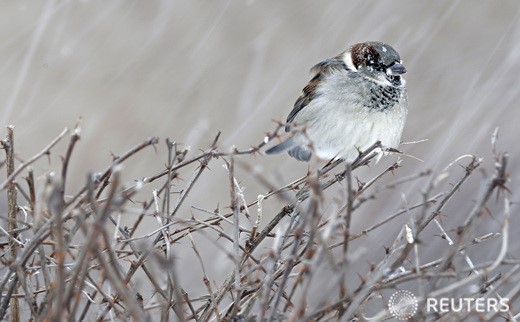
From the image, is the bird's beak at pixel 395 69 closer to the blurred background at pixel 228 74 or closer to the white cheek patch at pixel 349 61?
the white cheek patch at pixel 349 61

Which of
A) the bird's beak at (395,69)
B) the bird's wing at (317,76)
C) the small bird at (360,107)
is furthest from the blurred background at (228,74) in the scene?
the bird's beak at (395,69)

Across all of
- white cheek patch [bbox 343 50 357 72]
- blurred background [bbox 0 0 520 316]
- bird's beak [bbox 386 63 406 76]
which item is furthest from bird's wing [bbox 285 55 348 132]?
blurred background [bbox 0 0 520 316]

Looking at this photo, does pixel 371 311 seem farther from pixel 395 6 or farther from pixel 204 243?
pixel 395 6

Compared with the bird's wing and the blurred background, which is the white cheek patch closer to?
the bird's wing

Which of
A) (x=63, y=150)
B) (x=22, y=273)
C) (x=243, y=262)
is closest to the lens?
(x=22, y=273)

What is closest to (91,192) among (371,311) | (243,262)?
(243,262)

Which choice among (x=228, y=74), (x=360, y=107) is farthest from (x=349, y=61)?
(x=228, y=74)

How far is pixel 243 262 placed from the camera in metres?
1.07

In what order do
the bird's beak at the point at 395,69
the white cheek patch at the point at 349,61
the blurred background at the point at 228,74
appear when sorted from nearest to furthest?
the bird's beak at the point at 395,69
the white cheek patch at the point at 349,61
the blurred background at the point at 228,74

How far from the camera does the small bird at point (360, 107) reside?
1.87 metres

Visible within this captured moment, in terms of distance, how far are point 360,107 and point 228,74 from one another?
1235mm

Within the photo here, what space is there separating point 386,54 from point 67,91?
1.52 m

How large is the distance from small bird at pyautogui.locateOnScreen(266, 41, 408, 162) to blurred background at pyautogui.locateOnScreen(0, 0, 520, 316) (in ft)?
2.43

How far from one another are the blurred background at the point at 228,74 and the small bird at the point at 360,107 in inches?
29.2
